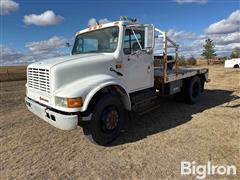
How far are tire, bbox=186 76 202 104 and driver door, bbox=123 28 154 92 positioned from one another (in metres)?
2.47

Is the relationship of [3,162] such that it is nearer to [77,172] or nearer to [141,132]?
[77,172]

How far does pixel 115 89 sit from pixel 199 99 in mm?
4813

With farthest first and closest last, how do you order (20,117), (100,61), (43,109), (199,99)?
(199,99) → (20,117) → (100,61) → (43,109)

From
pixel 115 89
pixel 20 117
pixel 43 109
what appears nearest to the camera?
pixel 43 109

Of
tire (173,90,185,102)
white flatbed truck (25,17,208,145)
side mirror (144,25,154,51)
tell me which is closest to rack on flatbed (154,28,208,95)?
white flatbed truck (25,17,208,145)

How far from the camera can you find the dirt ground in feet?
10.5

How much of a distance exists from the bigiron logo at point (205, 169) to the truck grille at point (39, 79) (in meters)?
2.76

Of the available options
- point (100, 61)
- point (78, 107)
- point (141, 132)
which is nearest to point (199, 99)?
point (141, 132)

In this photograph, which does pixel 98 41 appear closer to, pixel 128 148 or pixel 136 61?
pixel 136 61

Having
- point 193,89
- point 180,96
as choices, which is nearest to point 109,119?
point 180,96

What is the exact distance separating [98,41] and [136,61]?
1032 mm

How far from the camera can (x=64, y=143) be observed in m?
4.23

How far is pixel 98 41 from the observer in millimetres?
4824

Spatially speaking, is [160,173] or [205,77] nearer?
[160,173]
